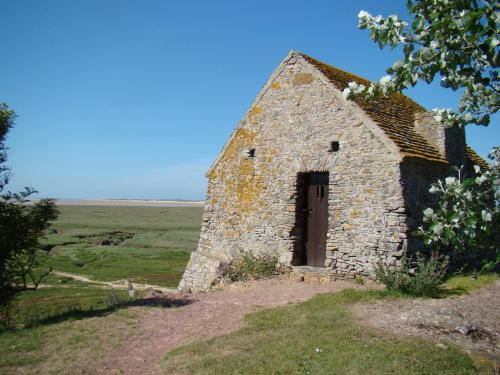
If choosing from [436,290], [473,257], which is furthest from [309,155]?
[473,257]

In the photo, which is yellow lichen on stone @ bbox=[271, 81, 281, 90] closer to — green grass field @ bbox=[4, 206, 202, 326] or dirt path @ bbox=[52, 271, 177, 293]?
green grass field @ bbox=[4, 206, 202, 326]

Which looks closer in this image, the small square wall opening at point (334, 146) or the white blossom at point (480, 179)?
the white blossom at point (480, 179)

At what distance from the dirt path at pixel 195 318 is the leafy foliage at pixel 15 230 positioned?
13.2 ft

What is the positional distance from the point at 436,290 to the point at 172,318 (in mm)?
6103

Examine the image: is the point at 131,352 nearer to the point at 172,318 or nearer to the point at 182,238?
the point at 172,318

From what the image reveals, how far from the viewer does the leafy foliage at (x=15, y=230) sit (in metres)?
10.4

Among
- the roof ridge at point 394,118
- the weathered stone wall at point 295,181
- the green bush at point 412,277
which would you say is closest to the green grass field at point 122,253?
the weathered stone wall at point 295,181

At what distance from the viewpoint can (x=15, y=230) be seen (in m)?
10.5

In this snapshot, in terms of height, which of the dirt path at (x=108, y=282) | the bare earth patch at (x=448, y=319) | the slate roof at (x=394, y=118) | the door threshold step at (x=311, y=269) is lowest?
the dirt path at (x=108, y=282)

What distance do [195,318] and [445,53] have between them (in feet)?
24.3

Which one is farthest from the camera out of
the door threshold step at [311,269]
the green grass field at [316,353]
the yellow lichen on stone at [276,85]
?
the yellow lichen on stone at [276,85]

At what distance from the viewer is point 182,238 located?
43.0 meters

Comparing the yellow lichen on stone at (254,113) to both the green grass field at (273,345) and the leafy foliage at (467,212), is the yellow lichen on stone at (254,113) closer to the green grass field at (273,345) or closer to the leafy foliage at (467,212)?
the green grass field at (273,345)

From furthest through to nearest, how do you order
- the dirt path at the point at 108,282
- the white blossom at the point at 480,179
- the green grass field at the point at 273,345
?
the dirt path at the point at 108,282, the green grass field at the point at 273,345, the white blossom at the point at 480,179
